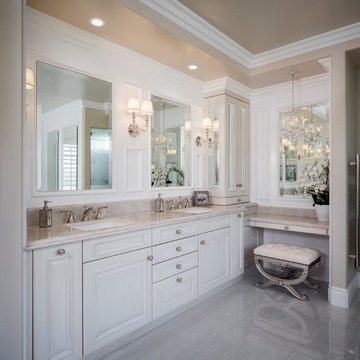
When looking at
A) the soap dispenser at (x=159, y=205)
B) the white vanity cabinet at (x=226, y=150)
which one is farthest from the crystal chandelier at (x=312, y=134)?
the soap dispenser at (x=159, y=205)

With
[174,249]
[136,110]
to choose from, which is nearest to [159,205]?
[174,249]

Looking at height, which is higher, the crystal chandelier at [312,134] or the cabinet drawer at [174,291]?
the crystal chandelier at [312,134]

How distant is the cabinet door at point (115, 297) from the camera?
1.85m

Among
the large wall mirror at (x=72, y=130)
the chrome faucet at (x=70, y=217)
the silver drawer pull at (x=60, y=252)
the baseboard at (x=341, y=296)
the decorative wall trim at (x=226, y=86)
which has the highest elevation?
the decorative wall trim at (x=226, y=86)

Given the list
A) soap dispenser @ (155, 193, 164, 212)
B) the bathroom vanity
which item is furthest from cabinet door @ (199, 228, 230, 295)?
soap dispenser @ (155, 193, 164, 212)

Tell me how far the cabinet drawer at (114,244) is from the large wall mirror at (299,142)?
2.34 metres

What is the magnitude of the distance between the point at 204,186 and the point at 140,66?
5.40ft

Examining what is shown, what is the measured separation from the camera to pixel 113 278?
1.99m

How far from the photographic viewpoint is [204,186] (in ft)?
12.0

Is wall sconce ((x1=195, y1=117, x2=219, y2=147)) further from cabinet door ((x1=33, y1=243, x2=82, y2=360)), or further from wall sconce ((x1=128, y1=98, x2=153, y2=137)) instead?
cabinet door ((x1=33, y1=243, x2=82, y2=360))

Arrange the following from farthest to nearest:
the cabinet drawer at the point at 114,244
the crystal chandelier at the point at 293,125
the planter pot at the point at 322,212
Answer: the crystal chandelier at the point at 293,125 < the planter pot at the point at 322,212 < the cabinet drawer at the point at 114,244

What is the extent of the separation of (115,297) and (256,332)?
47.9 inches

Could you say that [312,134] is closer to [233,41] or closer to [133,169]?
[233,41]

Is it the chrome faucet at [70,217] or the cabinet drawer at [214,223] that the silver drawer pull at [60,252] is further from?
the cabinet drawer at [214,223]
